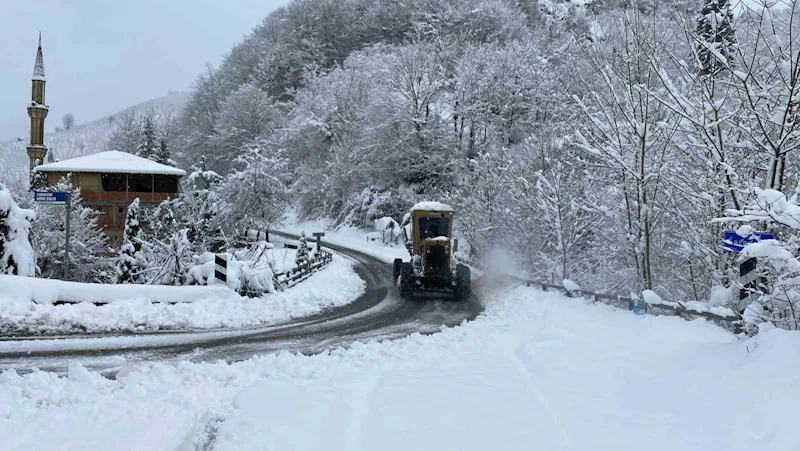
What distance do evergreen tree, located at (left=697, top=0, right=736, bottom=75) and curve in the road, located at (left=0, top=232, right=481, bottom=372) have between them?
726cm

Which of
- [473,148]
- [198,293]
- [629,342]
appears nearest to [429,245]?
[198,293]

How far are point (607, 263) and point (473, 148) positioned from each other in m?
25.0

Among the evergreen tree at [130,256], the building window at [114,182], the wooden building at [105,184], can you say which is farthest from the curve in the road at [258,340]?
the building window at [114,182]

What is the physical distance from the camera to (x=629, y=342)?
9203 millimetres

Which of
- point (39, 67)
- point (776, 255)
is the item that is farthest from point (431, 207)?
point (39, 67)

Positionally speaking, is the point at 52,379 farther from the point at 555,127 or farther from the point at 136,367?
the point at 555,127

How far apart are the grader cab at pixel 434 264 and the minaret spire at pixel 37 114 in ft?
130

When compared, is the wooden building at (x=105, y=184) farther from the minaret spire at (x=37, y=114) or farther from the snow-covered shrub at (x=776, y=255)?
the snow-covered shrub at (x=776, y=255)

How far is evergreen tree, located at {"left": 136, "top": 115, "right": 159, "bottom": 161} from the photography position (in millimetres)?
57647

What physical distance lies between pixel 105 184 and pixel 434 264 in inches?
1199

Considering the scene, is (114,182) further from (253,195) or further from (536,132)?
(536,132)

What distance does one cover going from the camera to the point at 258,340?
395 inches

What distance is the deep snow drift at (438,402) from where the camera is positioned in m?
5.07

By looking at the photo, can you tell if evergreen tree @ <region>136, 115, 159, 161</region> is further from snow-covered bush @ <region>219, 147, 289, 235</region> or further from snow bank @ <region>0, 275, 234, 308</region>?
snow bank @ <region>0, 275, 234, 308</region>
